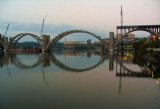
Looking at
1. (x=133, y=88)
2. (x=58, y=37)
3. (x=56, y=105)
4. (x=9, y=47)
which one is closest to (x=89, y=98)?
(x=56, y=105)

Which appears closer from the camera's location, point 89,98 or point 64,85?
point 89,98

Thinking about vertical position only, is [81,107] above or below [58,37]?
below

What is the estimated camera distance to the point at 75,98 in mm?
8320

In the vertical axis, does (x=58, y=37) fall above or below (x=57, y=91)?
above

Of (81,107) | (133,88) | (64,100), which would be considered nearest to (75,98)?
(64,100)

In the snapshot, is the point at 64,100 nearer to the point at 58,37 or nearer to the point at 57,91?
the point at 57,91

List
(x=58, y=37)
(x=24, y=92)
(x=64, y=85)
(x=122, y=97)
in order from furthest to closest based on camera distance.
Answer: (x=58, y=37), (x=64, y=85), (x=24, y=92), (x=122, y=97)

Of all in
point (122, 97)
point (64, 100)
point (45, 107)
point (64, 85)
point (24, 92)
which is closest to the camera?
point (45, 107)

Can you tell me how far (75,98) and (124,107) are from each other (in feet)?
7.90

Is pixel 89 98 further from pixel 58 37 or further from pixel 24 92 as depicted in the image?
pixel 58 37

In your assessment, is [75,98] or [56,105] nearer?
[56,105]

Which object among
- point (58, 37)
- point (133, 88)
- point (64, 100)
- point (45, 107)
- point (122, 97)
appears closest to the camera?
point (45, 107)

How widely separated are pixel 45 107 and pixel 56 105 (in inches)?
19.3

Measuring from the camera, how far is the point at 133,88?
34.2 feet
